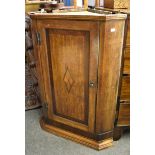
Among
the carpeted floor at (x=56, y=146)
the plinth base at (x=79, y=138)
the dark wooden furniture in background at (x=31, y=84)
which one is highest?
the dark wooden furniture in background at (x=31, y=84)

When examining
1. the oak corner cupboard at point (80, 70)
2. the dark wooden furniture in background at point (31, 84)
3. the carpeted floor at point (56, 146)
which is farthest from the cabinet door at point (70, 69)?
the dark wooden furniture in background at point (31, 84)

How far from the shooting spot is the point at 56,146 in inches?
71.0

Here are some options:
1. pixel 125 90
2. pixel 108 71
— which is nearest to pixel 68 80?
pixel 108 71

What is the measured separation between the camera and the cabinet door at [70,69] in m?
1.53

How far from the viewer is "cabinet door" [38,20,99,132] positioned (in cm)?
153

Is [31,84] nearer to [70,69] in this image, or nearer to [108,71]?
[70,69]

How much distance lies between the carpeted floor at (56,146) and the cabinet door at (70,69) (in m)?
0.15

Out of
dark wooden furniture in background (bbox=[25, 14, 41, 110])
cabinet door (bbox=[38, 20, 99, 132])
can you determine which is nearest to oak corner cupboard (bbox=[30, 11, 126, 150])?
cabinet door (bbox=[38, 20, 99, 132])

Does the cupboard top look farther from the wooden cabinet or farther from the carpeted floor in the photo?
the carpeted floor

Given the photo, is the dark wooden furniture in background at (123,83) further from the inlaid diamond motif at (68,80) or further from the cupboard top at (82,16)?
the inlaid diamond motif at (68,80)

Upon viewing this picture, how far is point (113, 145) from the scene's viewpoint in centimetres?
181

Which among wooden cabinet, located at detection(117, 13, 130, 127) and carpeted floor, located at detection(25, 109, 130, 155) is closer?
wooden cabinet, located at detection(117, 13, 130, 127)
